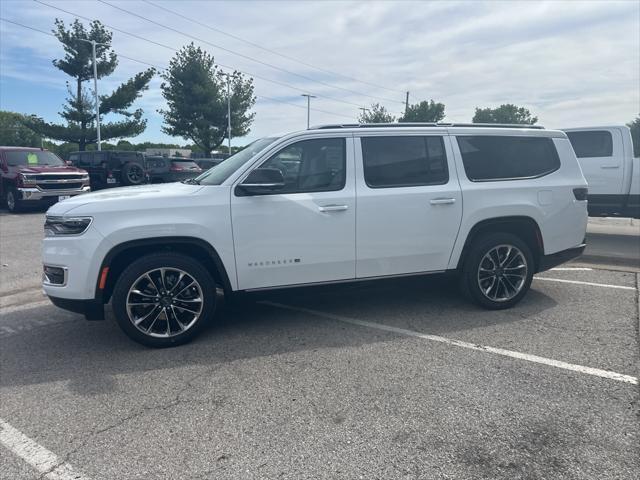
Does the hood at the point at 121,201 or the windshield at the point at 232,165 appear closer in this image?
the hood at the point at 121,201

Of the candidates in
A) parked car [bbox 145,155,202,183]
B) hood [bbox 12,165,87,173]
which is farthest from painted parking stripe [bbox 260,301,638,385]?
parked car [bbox 145,155,202,183]

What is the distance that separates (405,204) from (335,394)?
6.75 ft

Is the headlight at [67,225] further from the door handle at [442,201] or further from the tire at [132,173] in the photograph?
the tire at [132,173]

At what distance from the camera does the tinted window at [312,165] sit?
433 centimetres

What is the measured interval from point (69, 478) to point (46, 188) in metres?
13.5

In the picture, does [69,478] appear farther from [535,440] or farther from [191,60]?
[191,60]

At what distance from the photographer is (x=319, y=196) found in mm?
4312

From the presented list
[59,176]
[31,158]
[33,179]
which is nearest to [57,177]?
[59,176]

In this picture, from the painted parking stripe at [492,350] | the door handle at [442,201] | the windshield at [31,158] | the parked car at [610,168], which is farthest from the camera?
the windshield at [31,158]

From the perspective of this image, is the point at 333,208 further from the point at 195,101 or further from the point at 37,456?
the point at 195,101

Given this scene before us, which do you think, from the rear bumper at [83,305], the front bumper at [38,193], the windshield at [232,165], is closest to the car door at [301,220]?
the windshield at [232,165]

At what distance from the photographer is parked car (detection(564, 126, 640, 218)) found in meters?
9.23

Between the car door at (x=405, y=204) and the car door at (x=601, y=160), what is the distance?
6.42 m

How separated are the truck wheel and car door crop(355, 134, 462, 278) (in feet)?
42.9
